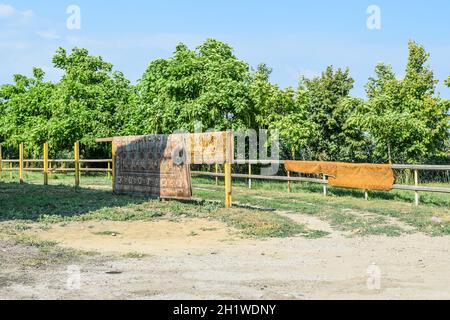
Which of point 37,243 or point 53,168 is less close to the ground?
point 53,168

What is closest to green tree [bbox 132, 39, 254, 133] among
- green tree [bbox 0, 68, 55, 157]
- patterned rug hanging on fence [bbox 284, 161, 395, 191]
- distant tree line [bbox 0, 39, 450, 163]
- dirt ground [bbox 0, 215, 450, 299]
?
distant tree line [bbox 0, 39, 450, 163]

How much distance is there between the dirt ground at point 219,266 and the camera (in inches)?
234

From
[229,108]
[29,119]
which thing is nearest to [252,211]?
[229,108]

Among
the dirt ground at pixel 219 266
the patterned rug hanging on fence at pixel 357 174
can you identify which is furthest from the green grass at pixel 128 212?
the patterned rug hanging on fence at pixel 357 174

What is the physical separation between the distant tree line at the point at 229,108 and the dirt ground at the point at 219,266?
17366 mm

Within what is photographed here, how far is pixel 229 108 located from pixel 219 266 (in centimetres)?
2100

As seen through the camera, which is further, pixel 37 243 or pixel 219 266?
pixel 37 243

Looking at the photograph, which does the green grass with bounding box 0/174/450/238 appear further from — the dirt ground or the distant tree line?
the distant tree line

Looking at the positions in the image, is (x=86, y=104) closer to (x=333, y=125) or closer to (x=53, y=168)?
(x=53, y=168)

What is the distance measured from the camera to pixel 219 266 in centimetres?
753

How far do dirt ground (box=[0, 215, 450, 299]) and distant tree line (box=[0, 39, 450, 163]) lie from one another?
17.4m

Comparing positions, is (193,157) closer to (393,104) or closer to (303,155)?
(303,155)

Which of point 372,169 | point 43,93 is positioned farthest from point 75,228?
point 43,93

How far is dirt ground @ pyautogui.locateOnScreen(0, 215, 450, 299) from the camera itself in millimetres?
5949
